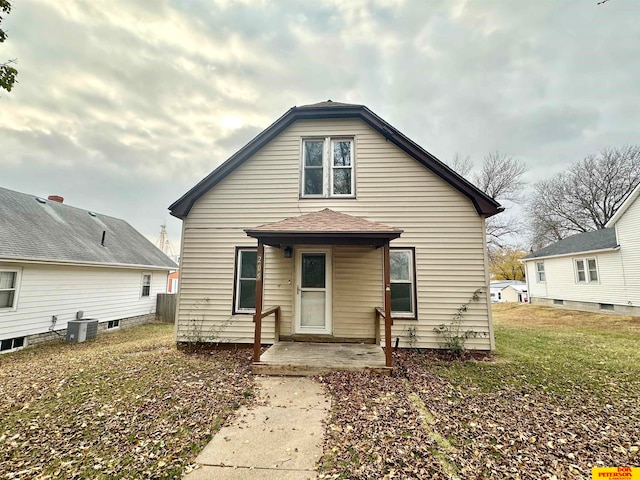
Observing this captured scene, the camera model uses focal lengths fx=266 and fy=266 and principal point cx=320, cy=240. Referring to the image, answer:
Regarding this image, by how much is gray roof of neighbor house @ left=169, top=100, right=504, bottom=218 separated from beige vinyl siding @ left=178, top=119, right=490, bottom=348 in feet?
0.44

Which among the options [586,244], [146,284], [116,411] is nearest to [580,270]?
[586,244]

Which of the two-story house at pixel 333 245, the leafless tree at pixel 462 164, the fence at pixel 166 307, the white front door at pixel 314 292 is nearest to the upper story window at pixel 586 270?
the leafless tree at pixel 462 164

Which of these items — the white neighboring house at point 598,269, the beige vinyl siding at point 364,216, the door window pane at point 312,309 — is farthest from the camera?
the white neighboring house at point 598,269

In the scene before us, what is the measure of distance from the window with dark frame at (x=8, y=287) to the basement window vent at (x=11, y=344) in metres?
1.06

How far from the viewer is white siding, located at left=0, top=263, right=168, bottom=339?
8.59 meters

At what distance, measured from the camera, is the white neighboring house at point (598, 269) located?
12.6m

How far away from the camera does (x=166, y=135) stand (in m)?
16.7

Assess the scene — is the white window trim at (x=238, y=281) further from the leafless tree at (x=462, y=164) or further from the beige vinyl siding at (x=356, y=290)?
the leafless tree at (x=462, y=164)

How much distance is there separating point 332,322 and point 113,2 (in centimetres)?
1168

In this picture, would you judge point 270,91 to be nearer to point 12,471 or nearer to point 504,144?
point 12,471

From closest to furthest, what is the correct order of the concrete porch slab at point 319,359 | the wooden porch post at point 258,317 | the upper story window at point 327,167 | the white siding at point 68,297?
the concrete porch slab at point 319,359
the wooden porch post at point 258,317
the upper story window at point 327,167
the white siding at point 68,297

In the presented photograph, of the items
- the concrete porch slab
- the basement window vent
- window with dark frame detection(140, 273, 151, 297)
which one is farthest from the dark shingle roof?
window with dark frame detection(140, 273, 151, 297)

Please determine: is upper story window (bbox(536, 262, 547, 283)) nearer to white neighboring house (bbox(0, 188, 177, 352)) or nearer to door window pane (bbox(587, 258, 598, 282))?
door window pane (bbox(587, 258, 598, 282))

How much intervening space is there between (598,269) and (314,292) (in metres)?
16.9
